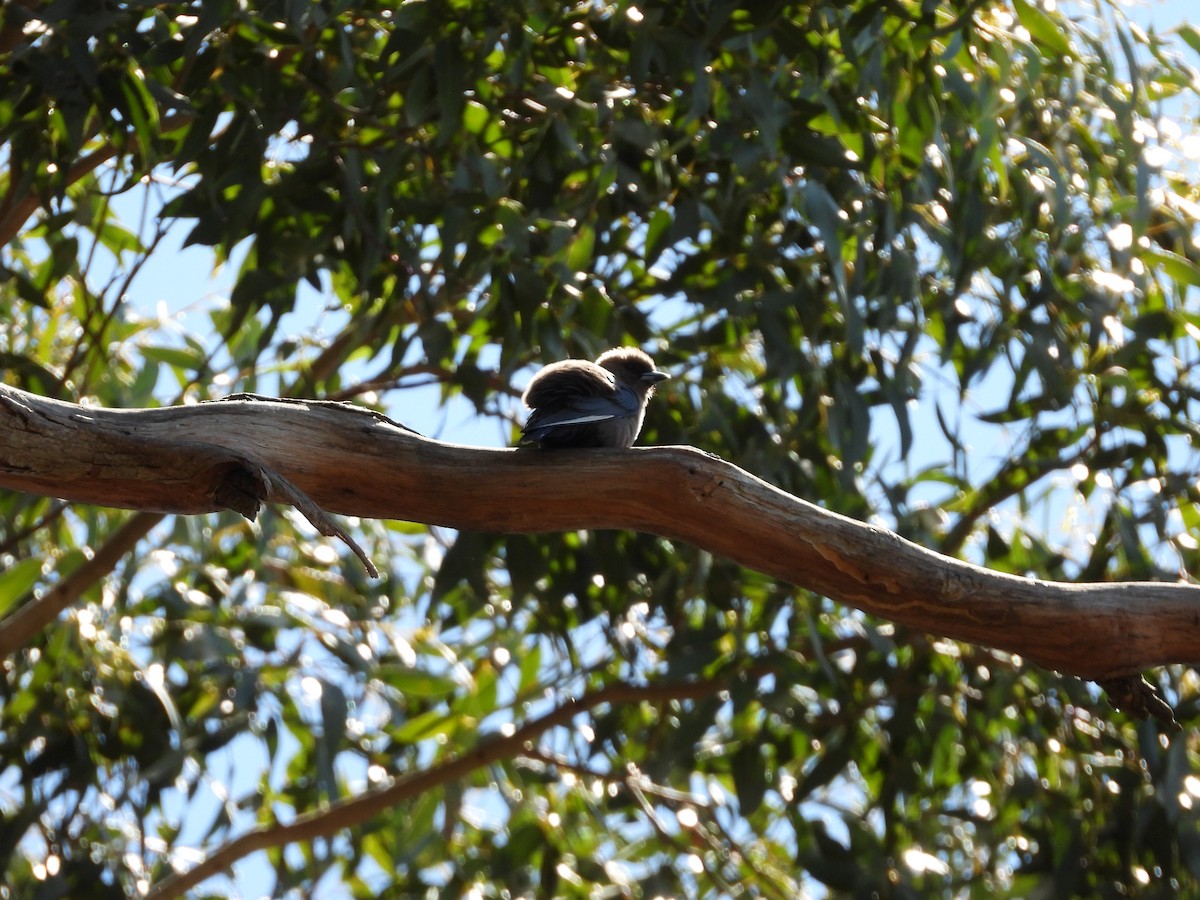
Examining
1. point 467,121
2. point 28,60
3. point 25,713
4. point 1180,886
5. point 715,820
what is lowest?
point 1180,886


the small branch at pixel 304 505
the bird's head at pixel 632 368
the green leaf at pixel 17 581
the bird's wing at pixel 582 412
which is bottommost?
the small branch at pixel 304 505

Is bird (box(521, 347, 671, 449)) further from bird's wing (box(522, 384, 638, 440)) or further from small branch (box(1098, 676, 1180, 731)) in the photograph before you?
small branch (box(1098, 676, 1180, 731))

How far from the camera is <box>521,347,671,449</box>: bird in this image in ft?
8.90

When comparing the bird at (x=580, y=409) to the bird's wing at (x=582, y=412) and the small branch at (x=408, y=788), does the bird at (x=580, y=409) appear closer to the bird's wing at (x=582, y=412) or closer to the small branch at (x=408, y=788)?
the bird's wing at (x=582, y=412)

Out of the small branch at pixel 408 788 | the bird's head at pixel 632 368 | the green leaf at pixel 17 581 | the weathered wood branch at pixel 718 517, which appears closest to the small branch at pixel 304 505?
the weathered wood branch at pixel 718 517

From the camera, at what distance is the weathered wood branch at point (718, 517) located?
253 cm

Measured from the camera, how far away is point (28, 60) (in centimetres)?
323

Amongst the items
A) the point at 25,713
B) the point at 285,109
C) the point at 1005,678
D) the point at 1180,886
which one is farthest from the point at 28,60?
the point at 1180,886

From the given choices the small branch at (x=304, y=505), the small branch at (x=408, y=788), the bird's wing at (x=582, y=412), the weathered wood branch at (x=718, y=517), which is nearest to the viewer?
the small branch at (x=304, y=505)

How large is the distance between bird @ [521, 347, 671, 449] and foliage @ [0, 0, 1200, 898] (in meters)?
0.49

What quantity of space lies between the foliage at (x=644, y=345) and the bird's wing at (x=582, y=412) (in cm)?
58

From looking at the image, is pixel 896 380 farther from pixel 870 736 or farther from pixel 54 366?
pixel 54 366

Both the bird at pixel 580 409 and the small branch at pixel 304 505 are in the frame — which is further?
the bird at pixel 580 409

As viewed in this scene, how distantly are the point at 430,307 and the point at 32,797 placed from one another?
1.78 meters
